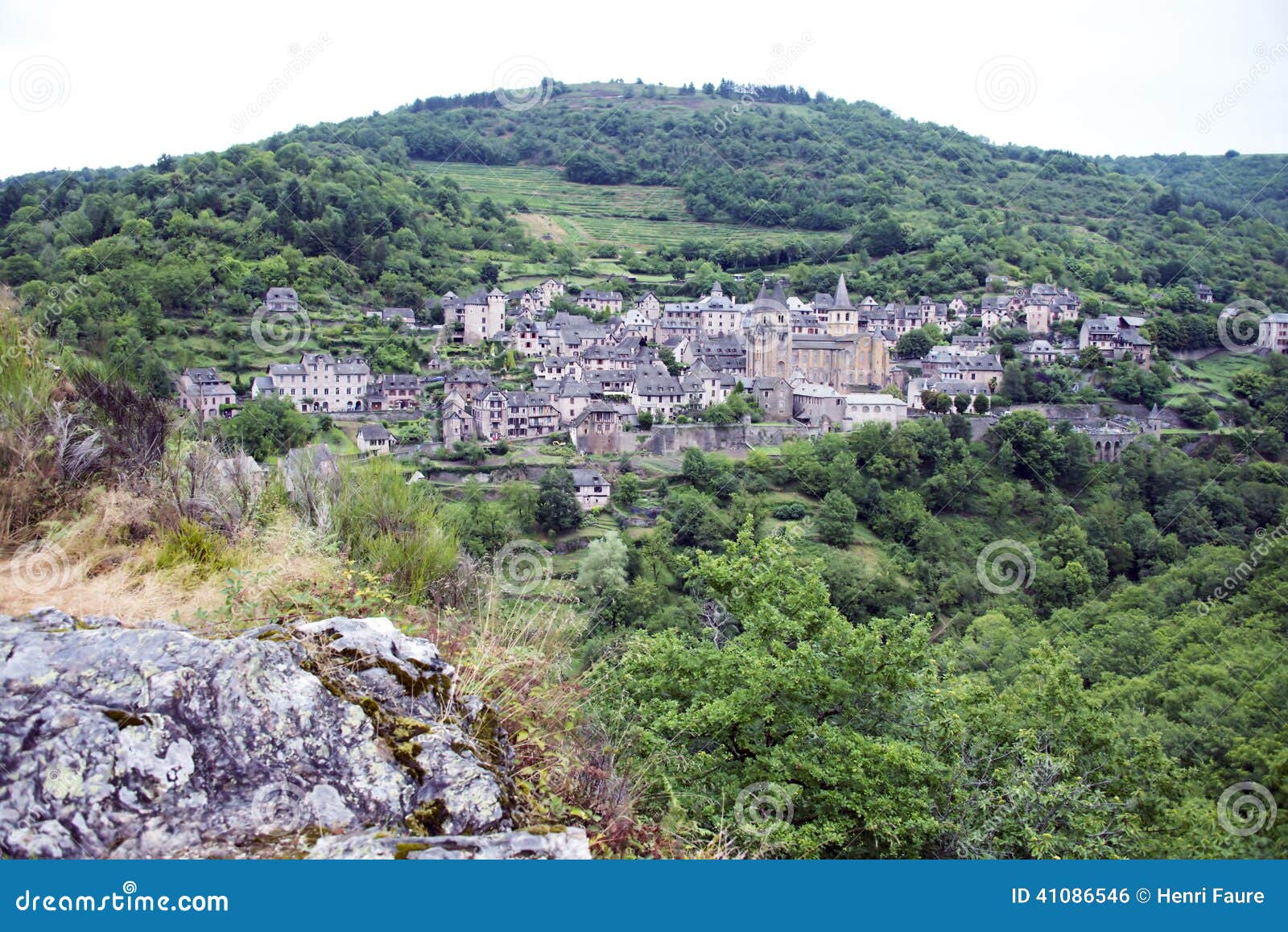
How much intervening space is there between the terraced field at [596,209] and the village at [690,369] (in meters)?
18.7

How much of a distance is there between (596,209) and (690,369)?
156ft

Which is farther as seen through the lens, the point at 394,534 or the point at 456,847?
the point at 394,534

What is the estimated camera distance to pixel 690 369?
5662 centimetres

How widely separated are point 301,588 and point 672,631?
403 centimetres

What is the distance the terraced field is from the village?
18694 mm

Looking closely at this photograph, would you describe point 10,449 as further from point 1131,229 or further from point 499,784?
point 1131,229

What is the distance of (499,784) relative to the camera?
3715mm

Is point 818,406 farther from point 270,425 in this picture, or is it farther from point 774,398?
point 270,425

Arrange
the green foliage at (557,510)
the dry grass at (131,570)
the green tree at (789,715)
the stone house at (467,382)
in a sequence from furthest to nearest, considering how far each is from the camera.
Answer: the stone house at (467,382), the green foliage at (557,510), the green tree at (789,715), the dry grass at (131,570)

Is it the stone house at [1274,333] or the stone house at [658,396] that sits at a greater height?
the stone house at [1274,333]

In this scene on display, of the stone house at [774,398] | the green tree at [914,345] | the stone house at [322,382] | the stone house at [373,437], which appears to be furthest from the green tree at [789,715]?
the green tree at [914,345]

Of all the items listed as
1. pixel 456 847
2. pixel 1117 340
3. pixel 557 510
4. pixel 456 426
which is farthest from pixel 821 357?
pixel 456 847

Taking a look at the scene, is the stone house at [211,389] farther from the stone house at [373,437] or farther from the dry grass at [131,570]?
the dry grass at [131,570]

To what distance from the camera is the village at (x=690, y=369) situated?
4762 centimetres
